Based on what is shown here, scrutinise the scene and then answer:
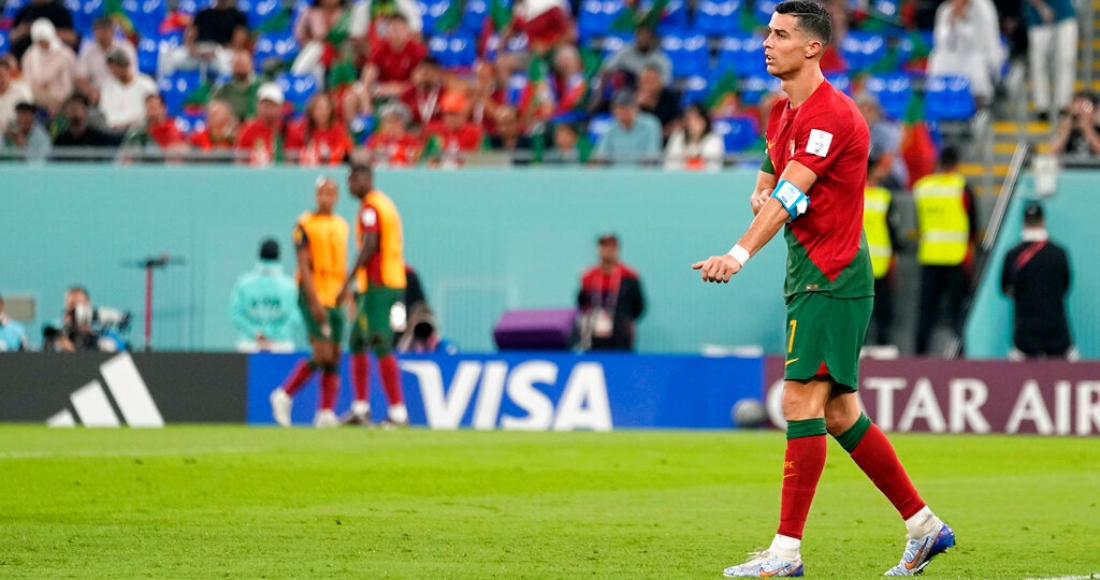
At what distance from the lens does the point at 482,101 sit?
68.2ft

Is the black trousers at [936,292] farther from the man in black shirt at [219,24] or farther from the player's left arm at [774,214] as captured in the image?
the player's left arm at [774,214]

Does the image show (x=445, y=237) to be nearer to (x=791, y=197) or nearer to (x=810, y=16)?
(x=810, y=16)

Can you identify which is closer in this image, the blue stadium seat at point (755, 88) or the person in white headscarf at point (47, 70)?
the blue stadium seat at point (755, 88)

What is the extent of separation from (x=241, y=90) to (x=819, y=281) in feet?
50.0

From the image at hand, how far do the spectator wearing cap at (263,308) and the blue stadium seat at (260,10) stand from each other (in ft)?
22.3

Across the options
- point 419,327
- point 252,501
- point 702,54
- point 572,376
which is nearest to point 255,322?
point 419,327

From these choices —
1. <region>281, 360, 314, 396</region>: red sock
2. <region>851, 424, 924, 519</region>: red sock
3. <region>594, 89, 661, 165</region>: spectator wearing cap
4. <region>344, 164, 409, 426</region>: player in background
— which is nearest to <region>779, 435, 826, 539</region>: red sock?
<region>851, 424, 924, 519</region>: red sock

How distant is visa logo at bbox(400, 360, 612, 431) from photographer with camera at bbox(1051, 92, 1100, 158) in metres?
5.96

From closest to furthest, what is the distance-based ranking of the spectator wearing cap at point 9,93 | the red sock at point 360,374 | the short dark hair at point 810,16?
the short dark hair at point 810,16
the red sock at point 360,374
the spectator wearing cap at point 9,93

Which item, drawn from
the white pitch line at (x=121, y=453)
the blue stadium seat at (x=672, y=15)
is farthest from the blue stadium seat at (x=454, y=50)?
the white pitch line at (x=121, y=453)

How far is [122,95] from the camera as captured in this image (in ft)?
71.3

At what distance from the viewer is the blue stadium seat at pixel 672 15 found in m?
23.3

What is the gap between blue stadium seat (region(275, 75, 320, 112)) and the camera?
2230 centimetres

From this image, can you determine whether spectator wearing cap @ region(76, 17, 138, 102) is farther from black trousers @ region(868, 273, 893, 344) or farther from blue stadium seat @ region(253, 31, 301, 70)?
black trousers @ region(868, 273, 893, 344)
